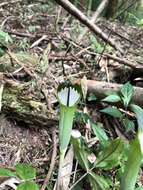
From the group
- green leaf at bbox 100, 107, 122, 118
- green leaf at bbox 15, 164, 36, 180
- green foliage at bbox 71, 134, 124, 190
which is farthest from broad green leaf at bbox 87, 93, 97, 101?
green leaf at bbox 15, 164, 36, 180

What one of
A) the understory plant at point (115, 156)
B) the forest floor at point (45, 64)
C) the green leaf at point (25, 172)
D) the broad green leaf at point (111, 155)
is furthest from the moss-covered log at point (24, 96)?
the green leaf at point (25, 172)

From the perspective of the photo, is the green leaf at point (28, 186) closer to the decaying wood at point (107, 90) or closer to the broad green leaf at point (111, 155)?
the broad green leaf at point (111, 155)

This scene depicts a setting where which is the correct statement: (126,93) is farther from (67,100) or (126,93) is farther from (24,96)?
(67,100)

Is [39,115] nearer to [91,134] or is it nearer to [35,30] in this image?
[91,134]

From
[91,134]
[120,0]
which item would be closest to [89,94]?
[91,134]

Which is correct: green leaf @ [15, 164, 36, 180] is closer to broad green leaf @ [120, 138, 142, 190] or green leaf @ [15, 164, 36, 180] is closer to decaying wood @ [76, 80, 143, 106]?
broad green leaf @ [120, 138, 142, 190]
